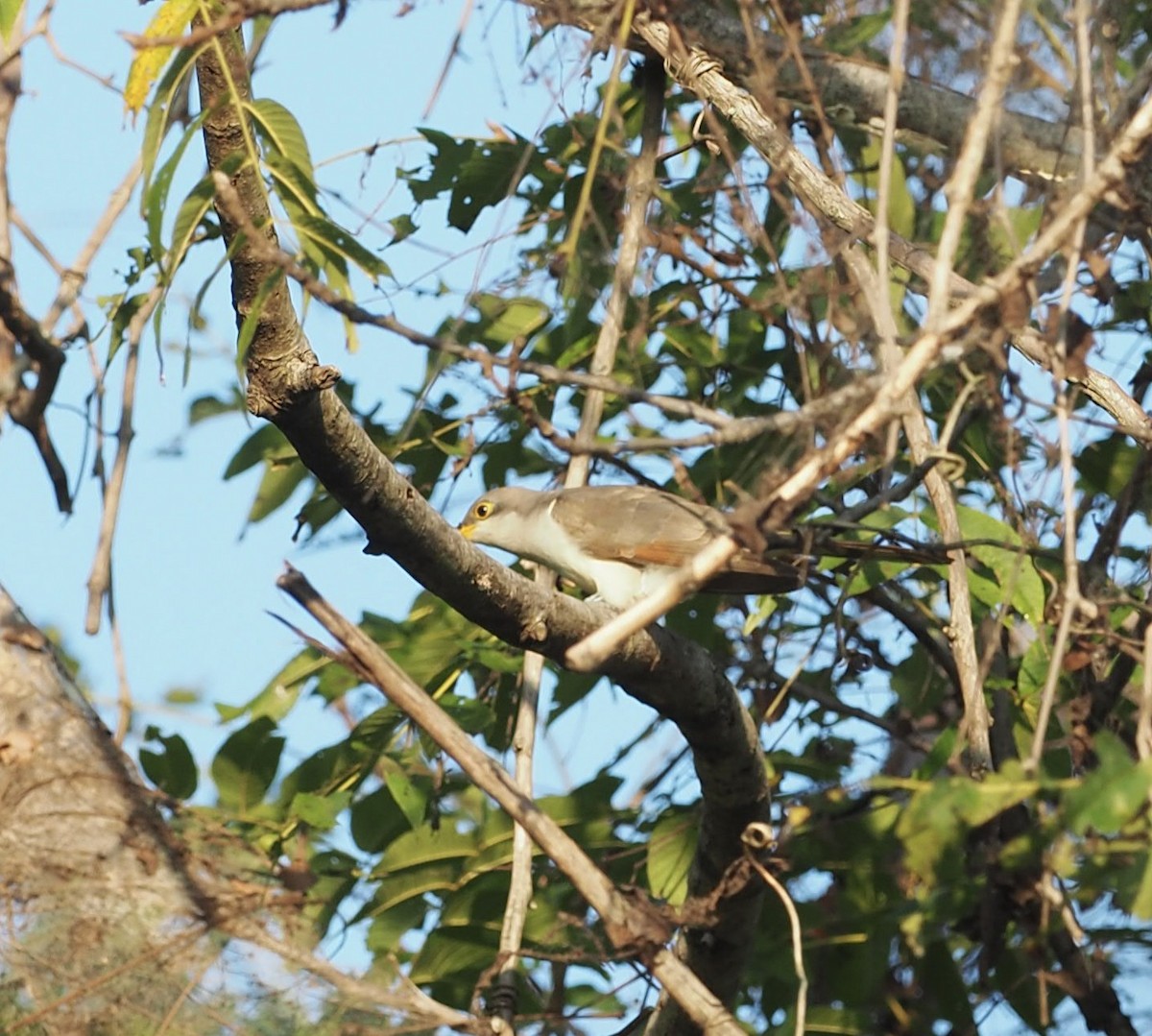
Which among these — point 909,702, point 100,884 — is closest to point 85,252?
point 100,884

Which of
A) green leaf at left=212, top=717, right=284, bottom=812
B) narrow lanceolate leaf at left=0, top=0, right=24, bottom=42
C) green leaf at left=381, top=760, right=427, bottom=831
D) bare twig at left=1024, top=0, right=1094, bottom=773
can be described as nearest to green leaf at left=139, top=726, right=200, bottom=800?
green leaf at left=212, top=717, right=284, bottom=812

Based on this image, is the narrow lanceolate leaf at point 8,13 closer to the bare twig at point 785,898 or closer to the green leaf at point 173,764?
the green leaf at point 173,764

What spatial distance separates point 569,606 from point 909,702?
1.83 meters

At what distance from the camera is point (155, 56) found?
2.73m

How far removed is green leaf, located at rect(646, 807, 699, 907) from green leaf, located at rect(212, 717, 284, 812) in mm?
1116

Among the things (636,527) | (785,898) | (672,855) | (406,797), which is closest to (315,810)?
(406,797)

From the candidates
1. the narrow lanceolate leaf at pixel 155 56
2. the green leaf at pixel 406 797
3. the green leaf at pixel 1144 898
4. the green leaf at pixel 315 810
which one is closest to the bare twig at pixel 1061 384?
the green leaf at pixel 1144 898

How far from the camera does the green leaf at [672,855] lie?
13.9 ft

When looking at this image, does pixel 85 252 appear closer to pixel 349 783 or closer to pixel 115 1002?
pixel 349 783

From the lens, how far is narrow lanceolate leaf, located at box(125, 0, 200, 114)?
2.70m

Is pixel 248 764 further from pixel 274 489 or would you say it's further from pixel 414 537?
pixel 414 537

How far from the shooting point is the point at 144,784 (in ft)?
12.5

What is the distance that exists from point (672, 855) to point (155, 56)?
2.60 m

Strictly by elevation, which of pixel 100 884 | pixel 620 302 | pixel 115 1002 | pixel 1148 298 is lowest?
pixel 115 1002
